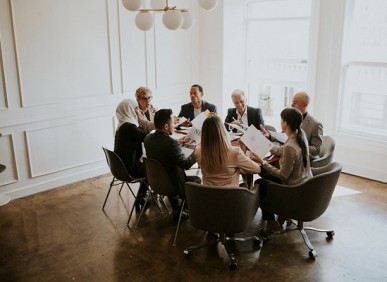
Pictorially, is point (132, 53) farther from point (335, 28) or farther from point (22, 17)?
point (335, 28)

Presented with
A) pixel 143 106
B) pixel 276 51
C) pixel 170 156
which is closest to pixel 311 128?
pixel 170 156

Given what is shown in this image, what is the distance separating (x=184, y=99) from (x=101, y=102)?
5.41 feet

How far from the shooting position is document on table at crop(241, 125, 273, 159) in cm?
379

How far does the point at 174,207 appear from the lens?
451cm

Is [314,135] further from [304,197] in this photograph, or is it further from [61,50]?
[61,50]

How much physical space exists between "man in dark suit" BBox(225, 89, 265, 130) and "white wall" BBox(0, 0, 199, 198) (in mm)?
1934

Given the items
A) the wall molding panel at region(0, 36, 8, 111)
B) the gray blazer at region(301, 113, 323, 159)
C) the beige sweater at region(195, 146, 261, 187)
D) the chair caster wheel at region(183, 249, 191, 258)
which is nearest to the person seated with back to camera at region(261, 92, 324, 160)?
the gray blazer at region(301, 113, 323, 159)

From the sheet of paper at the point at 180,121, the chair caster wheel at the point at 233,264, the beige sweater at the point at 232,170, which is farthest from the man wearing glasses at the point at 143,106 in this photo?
the chair caster wheel at the point at 233,264

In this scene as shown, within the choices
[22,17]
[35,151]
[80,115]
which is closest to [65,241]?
[35,151]

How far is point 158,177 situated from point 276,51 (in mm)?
3676

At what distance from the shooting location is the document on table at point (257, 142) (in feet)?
12.5

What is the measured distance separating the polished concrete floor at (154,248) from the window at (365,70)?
111 centimetres

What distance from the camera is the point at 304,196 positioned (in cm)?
343

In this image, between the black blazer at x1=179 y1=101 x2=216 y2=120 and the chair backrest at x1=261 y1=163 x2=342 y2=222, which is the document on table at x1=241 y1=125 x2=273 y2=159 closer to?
the chair backrest at x1=261 y1=163 x2=342 y2=222
